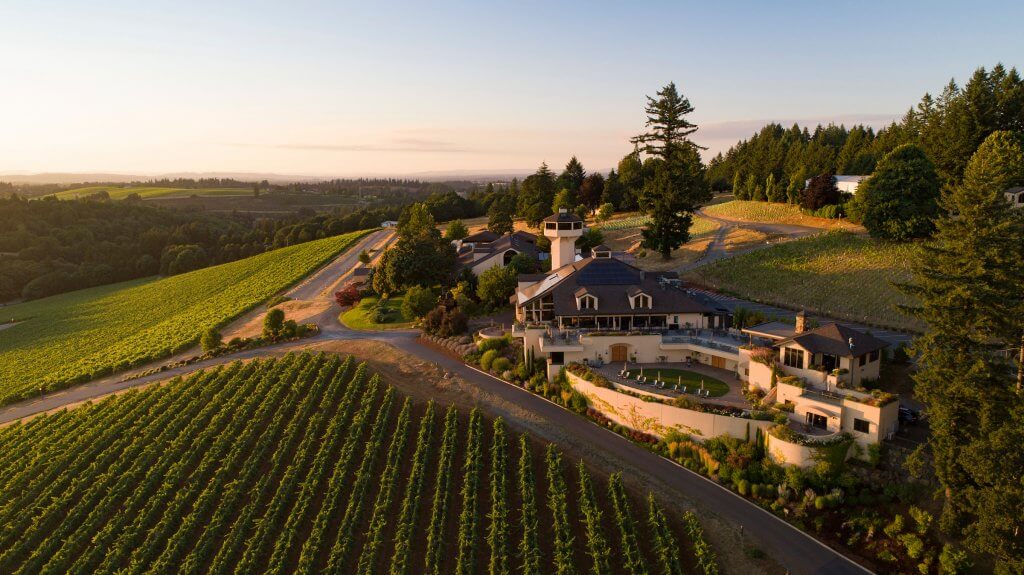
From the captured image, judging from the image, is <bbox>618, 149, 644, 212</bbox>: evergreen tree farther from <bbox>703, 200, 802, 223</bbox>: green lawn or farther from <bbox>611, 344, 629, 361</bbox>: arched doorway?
<bbox>611, 344, 629, 361</bbox>: arched doorway

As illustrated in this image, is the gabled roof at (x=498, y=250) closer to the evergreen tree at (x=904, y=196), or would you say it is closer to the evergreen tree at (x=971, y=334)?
the evergreen tree at (x=904, y=196)

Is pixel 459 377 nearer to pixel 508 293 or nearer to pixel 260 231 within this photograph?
pixel 508 293

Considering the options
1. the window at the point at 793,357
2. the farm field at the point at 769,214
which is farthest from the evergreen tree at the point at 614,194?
the window at the point at 793,357

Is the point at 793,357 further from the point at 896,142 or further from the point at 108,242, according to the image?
the point at 108,242

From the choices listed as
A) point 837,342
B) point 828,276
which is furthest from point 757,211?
point 837,342

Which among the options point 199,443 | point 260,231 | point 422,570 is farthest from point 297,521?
point 260,231

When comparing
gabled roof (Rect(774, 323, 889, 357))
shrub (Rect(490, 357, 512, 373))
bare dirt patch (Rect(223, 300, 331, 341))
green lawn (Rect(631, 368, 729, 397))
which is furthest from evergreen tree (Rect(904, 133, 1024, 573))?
bare dirt patch (Rect(223, 300, 331, 341))
